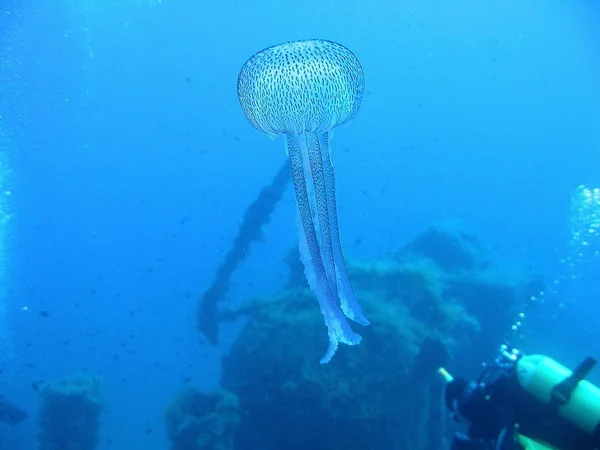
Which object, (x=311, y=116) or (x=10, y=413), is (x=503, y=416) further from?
(x=10, y=413)

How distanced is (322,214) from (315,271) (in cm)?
45

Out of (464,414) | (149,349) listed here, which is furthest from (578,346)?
(149,349)

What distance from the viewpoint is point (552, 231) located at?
68.6 meters

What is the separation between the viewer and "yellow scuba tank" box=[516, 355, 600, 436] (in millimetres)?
2689

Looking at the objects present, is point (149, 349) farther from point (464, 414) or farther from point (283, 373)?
point (464, 414)

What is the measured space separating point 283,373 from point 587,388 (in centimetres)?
559

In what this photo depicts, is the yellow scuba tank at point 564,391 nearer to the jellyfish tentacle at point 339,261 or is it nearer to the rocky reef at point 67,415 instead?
the jellyfish tentacle at point 339,261

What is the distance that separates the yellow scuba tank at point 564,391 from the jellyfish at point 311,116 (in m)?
1.22

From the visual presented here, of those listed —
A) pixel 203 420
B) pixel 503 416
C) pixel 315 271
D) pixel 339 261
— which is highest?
pixel 339 261

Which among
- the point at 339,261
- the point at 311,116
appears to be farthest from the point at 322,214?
the point at 311,116

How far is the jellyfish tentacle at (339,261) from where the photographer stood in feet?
11.0

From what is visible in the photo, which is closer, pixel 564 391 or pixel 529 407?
pixel 564 391

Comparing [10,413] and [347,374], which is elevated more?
[347,374]

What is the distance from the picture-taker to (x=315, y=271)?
3.25m
